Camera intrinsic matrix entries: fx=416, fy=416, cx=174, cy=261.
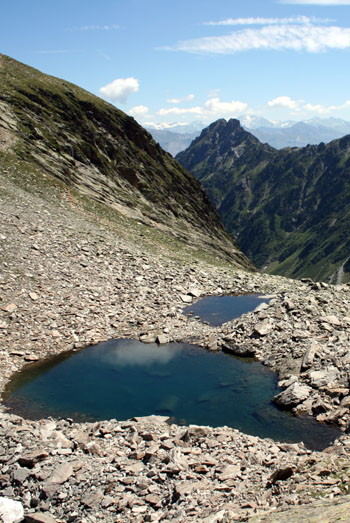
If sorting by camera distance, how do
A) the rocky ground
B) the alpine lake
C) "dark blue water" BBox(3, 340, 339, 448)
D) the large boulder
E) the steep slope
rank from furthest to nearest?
the steep slope, the large boulder, "dark blue water" BBox(3, 340, 339, 448), the alpine lake, the rocky ground

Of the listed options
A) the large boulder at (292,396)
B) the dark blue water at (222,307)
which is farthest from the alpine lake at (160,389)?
the dark blue water at (222,307)

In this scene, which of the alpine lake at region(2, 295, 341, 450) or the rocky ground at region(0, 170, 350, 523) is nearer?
the rocky ground at region(0, 170, 350, 523)

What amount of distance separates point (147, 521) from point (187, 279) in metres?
37.2

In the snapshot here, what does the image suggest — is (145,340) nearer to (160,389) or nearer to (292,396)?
(160,389)

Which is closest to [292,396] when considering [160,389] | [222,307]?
[160,389]

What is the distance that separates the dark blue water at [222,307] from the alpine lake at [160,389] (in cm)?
702

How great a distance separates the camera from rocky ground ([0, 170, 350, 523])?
17297 mm

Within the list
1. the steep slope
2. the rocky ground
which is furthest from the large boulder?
the steep slope

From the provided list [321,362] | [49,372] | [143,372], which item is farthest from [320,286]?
[49,372]

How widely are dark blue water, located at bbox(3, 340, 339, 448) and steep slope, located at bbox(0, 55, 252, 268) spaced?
42011 millimetres

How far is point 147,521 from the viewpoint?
53.5 ft

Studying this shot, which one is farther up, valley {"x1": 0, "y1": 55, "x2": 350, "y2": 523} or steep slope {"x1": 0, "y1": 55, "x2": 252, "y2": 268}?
steep slope {"x1": 0, "y1": 55, "x2": 252, "y2": 268}

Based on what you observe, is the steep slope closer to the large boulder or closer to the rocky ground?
the rocky ground

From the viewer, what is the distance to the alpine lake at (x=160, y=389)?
2594cm
